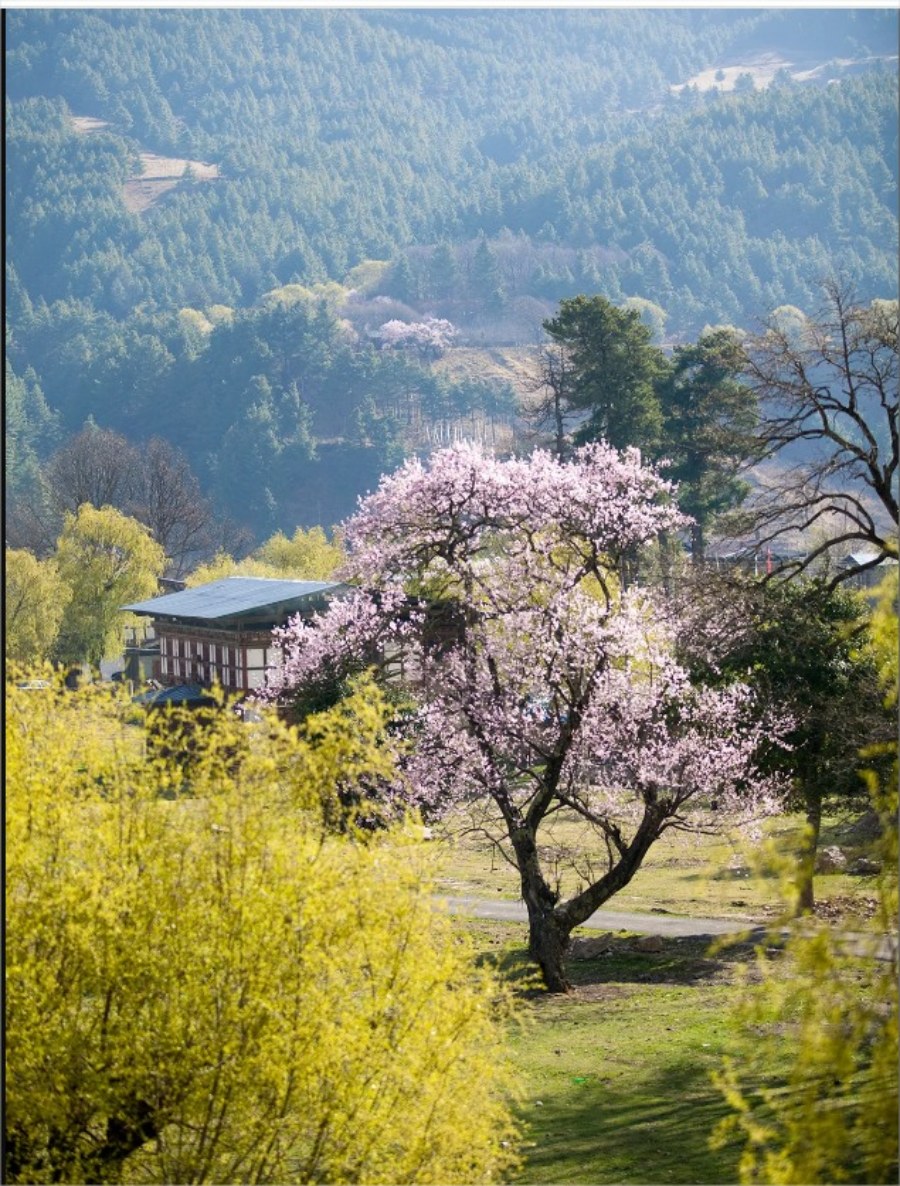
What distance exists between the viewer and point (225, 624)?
893 centimetres

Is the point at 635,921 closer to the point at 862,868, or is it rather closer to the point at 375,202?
the point at 862,868

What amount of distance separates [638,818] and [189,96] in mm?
5339

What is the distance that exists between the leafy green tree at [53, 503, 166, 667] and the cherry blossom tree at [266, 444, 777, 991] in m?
1.11

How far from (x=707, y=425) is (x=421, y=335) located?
7.76 feet

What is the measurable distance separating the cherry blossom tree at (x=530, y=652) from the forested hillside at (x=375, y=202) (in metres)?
1.27

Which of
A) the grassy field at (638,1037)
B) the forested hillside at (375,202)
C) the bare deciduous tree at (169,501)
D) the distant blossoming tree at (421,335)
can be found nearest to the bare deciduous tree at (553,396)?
the forested hillside at (375,202)

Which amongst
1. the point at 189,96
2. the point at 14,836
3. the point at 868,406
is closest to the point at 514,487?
the point at 868,406

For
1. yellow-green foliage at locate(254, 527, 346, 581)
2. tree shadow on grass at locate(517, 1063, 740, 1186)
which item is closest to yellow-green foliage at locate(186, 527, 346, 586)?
yellow-green foliage at locate(254, 527, 346, 581)

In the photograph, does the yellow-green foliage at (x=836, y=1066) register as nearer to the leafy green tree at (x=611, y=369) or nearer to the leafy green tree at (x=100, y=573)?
the leafy green tree at (x=100, y=573)

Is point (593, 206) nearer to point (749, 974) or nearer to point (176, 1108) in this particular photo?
point (749, 974)

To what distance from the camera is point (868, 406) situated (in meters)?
8.59

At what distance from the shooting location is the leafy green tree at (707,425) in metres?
10.0

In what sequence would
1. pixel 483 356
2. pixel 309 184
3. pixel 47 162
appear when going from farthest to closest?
1. pixel 309 184
2. pixel 483 356
3. pixel 47 162

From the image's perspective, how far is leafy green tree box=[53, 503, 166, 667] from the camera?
7434 mm
